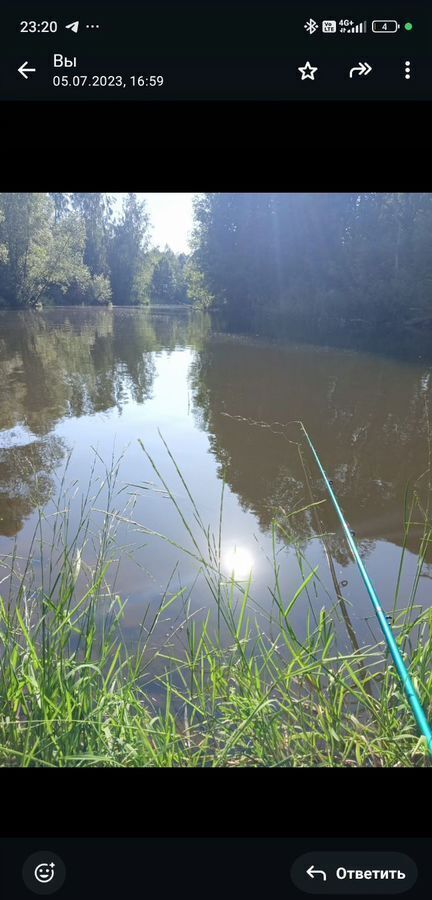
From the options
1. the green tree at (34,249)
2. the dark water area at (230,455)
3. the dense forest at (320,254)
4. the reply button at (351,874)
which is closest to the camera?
the reply button at (351,874)

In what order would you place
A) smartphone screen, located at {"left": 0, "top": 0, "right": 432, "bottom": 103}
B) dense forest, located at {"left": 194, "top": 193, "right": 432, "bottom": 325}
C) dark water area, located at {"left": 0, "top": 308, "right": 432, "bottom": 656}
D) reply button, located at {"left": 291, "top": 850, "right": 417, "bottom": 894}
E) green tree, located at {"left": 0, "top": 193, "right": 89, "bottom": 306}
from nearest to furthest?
reply button, located at {"left": 291, "top": 850, "right": 417, "bottom": 894} < smartphone screen, located at {"left": 0, "top": 0, "right": 432, "bottom": 103} < dark water area, located at {"left": 0, "top": 308, "right": 432, "bottom": 656} < dense forest, located at {"left": 194, "top": 193, "right": 432, "bottom": 325} < green tree, located at {"left": 0, "top": 193, "right": 89, "bottom": 306}

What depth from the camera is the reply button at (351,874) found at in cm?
65

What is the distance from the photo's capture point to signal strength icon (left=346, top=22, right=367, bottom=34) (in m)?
0.83

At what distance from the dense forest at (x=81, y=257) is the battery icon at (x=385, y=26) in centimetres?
1947

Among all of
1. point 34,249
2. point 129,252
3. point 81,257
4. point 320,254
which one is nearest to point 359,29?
point 320,254

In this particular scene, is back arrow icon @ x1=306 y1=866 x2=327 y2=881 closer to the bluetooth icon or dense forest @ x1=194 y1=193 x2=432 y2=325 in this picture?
the bluetooth icon

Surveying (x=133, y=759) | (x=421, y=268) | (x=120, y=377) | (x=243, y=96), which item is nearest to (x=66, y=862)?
(x=133, y=759)

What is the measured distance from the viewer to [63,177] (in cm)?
87

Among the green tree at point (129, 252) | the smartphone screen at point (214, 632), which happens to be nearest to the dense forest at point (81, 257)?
the green tree at point (129, 252)

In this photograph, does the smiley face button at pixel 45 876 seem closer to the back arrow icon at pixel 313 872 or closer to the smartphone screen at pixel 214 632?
the smartphone screen at pixel 214 632

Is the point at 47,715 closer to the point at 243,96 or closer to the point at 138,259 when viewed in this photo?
the point at 243,96

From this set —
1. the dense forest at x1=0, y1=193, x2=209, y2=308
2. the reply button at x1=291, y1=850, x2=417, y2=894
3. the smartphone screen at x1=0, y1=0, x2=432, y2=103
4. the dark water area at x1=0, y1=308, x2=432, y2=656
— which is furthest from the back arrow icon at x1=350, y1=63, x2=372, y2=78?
the dense forest at x1=0, y1=193, x2=209, y2=308

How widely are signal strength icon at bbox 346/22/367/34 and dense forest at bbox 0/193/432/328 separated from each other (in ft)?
53.1

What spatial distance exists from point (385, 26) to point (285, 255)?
27269 millimetres
